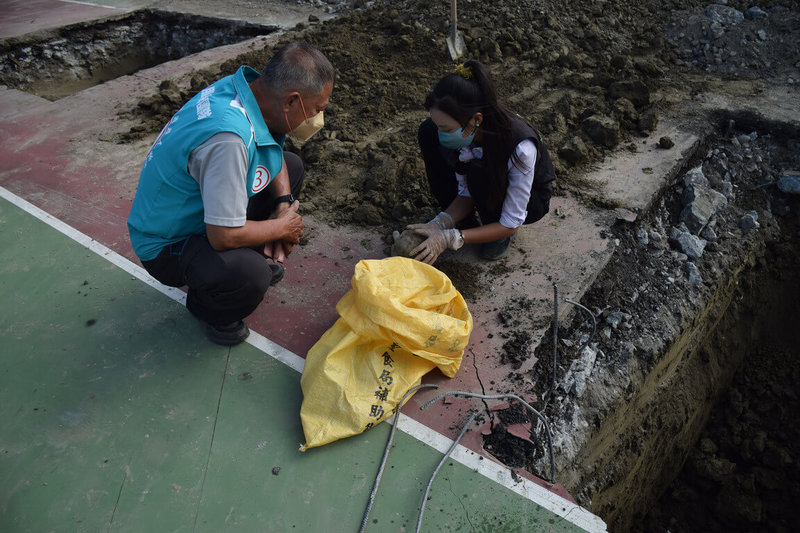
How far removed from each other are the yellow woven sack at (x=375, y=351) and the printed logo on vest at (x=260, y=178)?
589mm

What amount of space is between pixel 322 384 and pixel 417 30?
4.78m

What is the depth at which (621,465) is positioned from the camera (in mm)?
2768

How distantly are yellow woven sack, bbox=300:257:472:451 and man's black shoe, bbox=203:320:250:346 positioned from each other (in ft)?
1.55

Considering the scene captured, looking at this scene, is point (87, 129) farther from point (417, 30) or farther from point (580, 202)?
point (580, 202)

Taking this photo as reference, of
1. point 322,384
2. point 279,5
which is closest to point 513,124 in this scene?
point 322,384

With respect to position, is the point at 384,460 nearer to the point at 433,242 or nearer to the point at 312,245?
the point at 433,242

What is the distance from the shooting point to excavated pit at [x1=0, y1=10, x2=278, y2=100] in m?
7.03

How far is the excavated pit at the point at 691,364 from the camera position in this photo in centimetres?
262

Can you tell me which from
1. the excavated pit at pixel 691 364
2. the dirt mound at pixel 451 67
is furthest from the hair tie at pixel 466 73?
the excavated pit at pixel 691 364

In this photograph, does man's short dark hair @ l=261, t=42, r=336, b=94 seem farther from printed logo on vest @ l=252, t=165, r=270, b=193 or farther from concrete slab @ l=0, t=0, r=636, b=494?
concrete slab @ l=0, t=0, r=636, b=494

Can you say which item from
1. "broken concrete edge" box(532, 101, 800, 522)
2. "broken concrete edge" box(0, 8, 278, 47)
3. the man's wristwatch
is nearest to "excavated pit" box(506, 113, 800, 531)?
"broken concrete edge" box(532, 101, 800, 522)

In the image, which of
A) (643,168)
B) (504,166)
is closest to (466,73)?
(504,166)

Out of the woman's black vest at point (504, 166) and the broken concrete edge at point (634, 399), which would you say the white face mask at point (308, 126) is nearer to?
the woman's black vest at point (504, 166)

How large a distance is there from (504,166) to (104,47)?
7.50 meters
